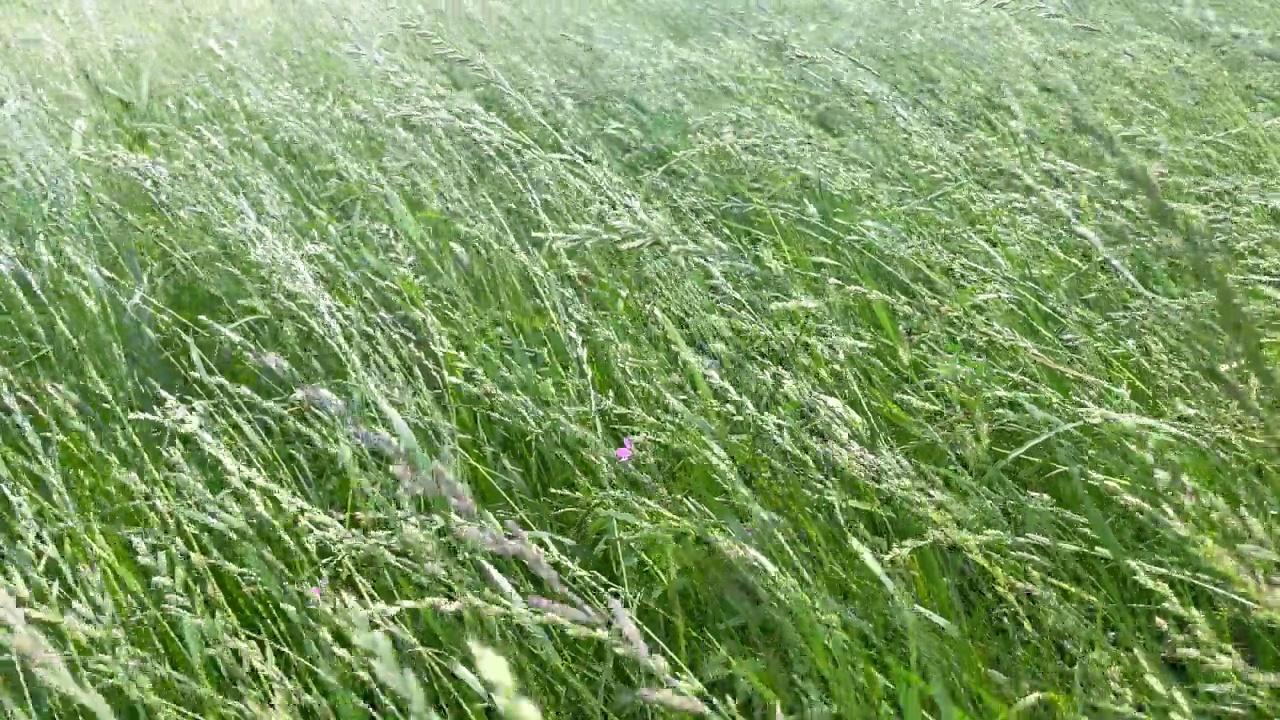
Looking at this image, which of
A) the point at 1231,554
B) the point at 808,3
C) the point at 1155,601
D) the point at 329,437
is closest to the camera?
the point at 1231,554

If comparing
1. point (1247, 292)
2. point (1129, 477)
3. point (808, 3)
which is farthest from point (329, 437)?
point (808, 3)

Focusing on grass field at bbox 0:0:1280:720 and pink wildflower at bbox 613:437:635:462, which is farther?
pink wildflower at bbox 613:437:635:462

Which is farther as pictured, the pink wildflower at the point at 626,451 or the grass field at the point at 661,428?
the pink wildflower at the point at 626,451

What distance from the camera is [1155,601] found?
1.19 m

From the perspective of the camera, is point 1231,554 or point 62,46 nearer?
point 1231,554

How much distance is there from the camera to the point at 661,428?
1390 mm

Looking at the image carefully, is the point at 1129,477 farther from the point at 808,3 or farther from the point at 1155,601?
the point at 808,3

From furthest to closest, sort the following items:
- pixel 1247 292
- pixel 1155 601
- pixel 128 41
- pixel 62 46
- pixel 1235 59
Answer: pixel 128 41
pixel 62 46
pixel 1235 59
pixel 1247 292
pixel 1155 601

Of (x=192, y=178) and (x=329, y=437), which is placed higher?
(x=329, y=437)

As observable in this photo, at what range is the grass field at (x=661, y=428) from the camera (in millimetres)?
1021

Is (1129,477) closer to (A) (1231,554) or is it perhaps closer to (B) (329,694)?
(A) (1231,554)

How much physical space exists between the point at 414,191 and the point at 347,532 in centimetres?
139

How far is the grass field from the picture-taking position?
102cm

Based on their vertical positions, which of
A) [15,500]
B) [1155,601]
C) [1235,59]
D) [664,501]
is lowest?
[15,500]
